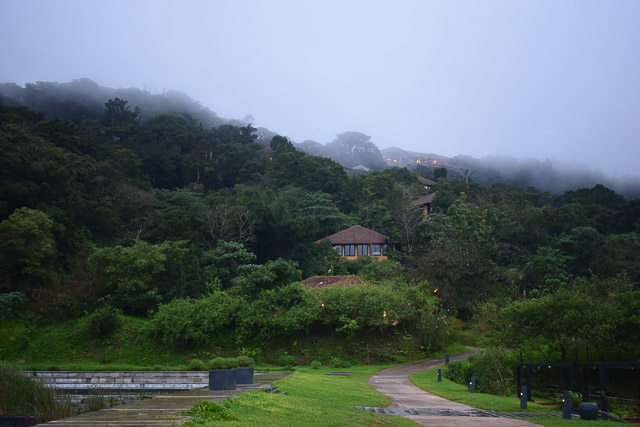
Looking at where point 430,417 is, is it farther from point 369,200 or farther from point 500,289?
point 369,200

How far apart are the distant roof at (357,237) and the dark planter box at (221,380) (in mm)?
36850

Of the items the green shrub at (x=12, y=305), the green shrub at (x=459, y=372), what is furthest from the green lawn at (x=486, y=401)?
the green shrub at (x=12, y=305)

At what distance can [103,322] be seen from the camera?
2316cm

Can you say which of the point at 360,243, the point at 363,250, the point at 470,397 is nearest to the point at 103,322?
the point at 470,397

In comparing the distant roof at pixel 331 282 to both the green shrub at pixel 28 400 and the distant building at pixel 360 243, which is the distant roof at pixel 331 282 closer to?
the distant building at pixel 360 243

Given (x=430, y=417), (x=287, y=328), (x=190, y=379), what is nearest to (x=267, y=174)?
(x=287, y=328)

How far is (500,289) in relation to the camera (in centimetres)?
3316

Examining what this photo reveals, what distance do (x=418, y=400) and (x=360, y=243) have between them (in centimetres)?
3310

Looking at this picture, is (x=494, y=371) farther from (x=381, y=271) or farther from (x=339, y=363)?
(x=381, y=271)

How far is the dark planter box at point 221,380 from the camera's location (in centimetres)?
975

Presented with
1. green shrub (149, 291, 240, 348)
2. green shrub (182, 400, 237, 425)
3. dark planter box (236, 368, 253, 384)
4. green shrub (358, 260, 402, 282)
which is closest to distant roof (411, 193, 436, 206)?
green shrub (358, 260, 402, 282)

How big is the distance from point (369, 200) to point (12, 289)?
130 feet

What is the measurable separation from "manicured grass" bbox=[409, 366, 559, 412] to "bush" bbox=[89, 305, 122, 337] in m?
15.7

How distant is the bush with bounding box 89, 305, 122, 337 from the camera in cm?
2308
